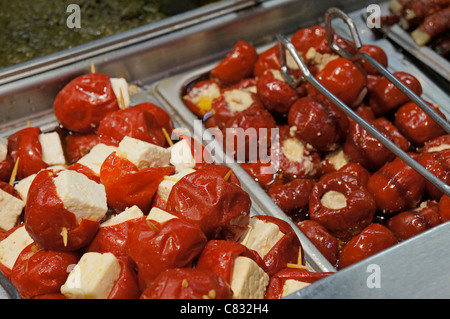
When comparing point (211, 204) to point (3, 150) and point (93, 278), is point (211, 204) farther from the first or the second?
point (3, 150)

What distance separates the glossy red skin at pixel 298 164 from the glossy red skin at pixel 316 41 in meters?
0.52

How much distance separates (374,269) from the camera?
1328 mm

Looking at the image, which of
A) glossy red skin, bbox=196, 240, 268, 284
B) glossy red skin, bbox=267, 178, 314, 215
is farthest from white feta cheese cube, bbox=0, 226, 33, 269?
glossy red skin, bbox=267, 178, 314, 215

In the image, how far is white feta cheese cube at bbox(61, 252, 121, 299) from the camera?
4.62 ft

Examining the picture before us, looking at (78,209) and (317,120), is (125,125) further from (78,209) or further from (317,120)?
(317,120)

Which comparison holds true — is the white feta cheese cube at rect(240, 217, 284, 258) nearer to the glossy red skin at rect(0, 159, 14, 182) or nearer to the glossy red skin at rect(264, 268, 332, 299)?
the glossy red skin at rect(264, 268, 332, 299)

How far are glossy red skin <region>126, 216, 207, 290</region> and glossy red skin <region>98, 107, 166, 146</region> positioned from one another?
0.67 metres

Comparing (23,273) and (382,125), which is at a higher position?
(382,125)

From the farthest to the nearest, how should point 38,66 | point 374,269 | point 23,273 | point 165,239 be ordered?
point 38,66 → point 23,273 → point 165,239 → point 374,269

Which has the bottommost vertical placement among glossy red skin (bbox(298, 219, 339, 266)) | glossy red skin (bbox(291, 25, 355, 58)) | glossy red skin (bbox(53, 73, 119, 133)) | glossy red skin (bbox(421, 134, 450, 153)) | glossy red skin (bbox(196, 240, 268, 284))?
glossy red skin (bbox(298, 219, 339, 266))

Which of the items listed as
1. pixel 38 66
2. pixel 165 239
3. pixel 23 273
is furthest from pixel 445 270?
pixel 38 66

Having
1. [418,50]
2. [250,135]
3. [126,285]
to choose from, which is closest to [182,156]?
[250,135]

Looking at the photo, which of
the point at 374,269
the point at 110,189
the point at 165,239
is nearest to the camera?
the point at 374,269

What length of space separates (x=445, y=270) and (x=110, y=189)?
1.16 meters
